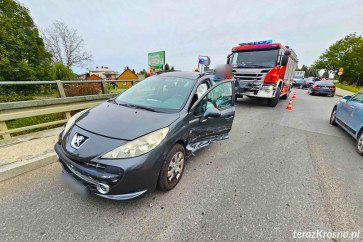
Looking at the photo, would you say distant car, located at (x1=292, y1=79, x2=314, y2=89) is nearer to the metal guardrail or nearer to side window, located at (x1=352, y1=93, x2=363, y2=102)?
side window, located at (x1=352, y1=93, x2=363, y2=102)

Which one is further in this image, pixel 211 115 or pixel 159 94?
pixel 159 94

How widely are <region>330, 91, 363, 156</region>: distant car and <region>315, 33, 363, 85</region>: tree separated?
4793 cm

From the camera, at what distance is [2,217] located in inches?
74.8

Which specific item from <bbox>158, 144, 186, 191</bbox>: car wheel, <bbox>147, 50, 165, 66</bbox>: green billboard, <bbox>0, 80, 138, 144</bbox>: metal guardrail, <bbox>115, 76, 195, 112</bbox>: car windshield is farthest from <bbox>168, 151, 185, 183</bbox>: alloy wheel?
<bbox>147, 50, 165, 66</bbox>: green billboard

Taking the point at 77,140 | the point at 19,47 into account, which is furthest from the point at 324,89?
the point at 19,47

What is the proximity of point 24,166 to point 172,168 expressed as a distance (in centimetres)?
254

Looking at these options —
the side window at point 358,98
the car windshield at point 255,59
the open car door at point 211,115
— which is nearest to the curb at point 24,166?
the open car door at point 211,115

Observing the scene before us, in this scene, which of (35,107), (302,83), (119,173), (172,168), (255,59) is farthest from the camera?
(302,83)

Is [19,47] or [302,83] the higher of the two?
[19,47]

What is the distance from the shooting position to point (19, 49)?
648 inches

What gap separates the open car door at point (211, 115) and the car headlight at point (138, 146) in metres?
0.75

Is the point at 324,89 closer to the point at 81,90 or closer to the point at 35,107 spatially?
the point at 81,90

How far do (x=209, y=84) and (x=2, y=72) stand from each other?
21108mm

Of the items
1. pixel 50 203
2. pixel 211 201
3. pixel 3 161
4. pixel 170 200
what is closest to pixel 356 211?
pixel 211 201
